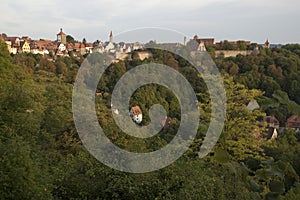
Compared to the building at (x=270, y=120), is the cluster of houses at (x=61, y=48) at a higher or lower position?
higher

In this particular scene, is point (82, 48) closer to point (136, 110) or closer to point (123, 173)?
point (136, 110)

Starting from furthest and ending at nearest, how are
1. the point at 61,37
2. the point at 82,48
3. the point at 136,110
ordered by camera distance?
the point at 61,37
the point at 82,48
the point at 136,110

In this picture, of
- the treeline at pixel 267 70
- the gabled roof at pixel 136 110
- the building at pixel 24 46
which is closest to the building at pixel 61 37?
the building at pixel 24 46

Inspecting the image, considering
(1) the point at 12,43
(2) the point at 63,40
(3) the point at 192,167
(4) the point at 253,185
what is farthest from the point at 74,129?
(2) the point at 63,40

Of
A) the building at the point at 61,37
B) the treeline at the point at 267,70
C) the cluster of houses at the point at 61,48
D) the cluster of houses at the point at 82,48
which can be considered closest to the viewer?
the treeline at the point at 267,70

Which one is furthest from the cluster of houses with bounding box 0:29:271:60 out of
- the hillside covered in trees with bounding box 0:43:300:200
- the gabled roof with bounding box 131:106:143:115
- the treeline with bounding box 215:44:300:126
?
the hillside covered in trees with bounding box 0:43:300:200

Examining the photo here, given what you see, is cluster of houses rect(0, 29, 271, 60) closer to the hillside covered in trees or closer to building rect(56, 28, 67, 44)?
building rect(56, 28, 67, 44)

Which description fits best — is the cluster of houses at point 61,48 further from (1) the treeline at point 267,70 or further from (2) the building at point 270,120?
(2) the building at point 270,120

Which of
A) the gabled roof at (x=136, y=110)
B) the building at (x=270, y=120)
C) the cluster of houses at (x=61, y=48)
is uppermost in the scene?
the cluster of houses at (x=61, y=48)

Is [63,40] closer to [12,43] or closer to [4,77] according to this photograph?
[12,43]

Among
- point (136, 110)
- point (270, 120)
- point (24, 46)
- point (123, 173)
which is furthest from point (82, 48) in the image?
point (123, 173)

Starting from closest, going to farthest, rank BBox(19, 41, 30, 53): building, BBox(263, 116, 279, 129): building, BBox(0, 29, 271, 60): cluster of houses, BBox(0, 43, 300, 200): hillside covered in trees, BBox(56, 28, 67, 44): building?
1. BBox(0, 43, 300, 200): hillside covered in trees
2. BBox(263, 116, 279, 129): building
3. BBox(0, 29, 271, 60): cluster of houses
4. BBox(19, 41, 30, 53): building
5. BBox(56, 28, 67, 44): building
